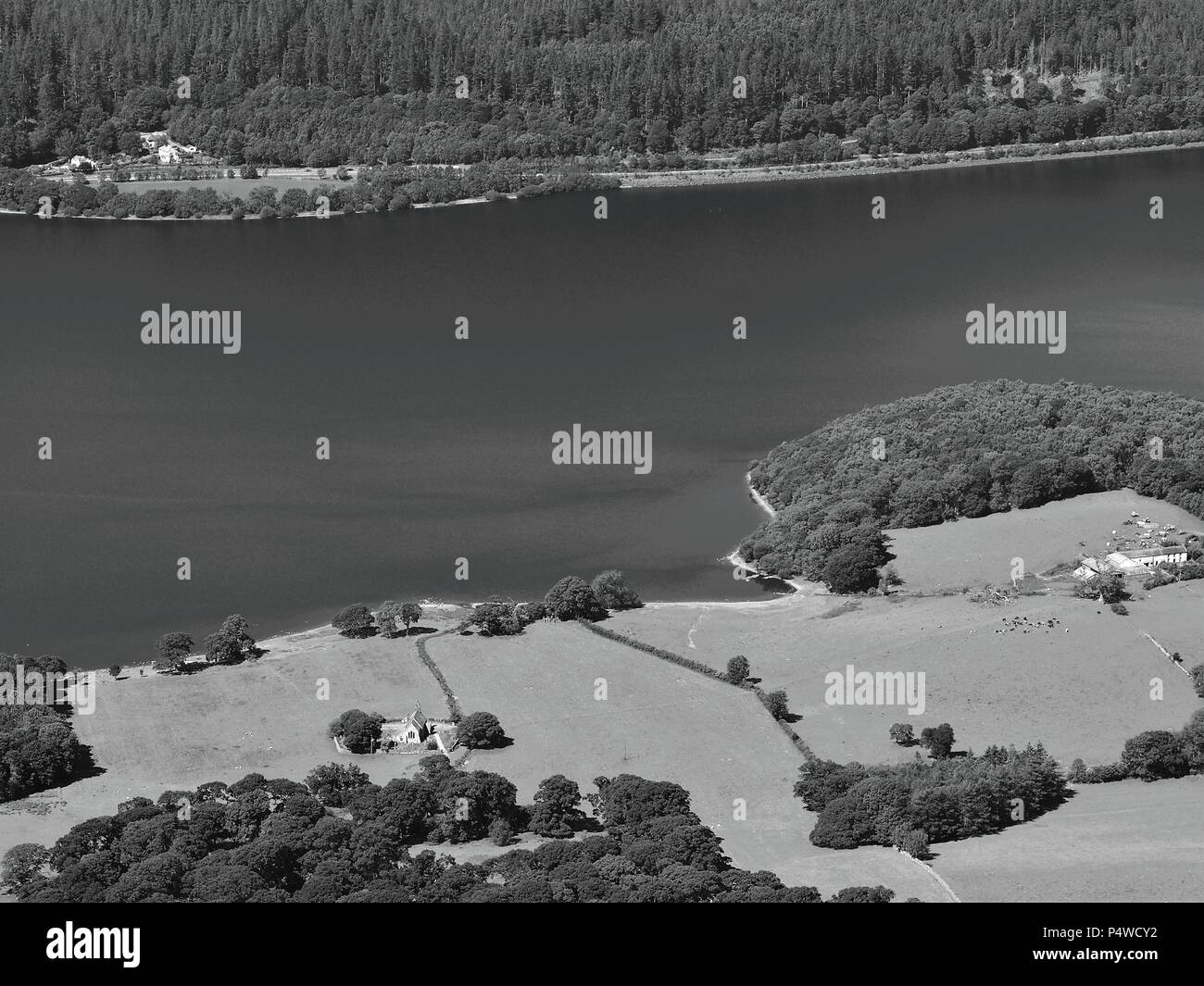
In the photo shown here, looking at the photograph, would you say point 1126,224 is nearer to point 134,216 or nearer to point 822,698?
point 134,216

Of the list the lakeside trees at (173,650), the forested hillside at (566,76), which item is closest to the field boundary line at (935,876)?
the lakeside trees at (173,650)

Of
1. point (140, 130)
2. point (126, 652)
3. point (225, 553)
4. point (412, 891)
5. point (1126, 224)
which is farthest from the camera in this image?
point (140, 130)

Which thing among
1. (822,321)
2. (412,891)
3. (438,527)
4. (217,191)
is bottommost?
(412,891)

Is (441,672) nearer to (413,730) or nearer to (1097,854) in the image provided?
(413,730)

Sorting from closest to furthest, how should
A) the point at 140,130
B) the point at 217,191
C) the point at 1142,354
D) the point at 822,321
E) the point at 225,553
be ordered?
the point at 225,553 → the point at 1142,354 → the point at 822,321 → the point at 217,191 → the point at 140,130

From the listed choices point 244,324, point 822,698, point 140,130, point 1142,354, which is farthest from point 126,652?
point 140,130

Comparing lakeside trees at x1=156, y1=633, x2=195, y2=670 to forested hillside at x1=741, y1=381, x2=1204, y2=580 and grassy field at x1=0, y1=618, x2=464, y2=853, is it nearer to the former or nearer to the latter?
grassy field at x1=0, y1=618, x2=464, y2=853

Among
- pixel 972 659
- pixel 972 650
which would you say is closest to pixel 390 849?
→ pixel 972 659
